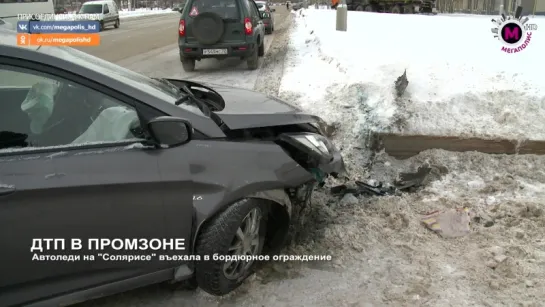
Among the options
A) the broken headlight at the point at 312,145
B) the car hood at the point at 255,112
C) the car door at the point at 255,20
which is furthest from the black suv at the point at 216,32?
the broken headlight at the point at 312,145

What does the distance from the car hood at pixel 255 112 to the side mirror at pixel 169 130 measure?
36cm

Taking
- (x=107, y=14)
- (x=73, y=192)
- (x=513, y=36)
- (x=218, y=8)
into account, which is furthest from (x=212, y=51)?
(x=107, y=14)

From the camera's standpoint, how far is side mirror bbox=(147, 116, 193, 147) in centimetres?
244

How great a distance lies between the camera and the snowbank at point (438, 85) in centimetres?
536

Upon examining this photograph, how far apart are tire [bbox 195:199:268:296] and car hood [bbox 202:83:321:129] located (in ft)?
1.62

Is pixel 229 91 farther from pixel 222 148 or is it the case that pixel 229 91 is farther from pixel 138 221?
pixel 138 221

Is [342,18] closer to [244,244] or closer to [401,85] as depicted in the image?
[401,85]

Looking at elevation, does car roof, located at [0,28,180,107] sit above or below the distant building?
below

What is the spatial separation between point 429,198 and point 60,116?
321 centimetres

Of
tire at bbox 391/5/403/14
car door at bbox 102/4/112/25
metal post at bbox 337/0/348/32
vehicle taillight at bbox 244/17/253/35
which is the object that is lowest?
vehicle taillight at bbox 244/17/253/35

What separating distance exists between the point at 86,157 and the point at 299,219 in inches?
73.1

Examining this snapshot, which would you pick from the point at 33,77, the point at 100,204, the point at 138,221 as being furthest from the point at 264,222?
the point at 33,77

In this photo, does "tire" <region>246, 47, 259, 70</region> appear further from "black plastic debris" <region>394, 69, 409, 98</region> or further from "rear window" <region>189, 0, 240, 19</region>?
"black plastic debris" <region>394, 69, 409, 98</region>

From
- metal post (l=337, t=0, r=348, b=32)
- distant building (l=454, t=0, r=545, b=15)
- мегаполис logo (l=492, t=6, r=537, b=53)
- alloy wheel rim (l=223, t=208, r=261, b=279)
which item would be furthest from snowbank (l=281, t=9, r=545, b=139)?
distant building (l=454, t=0, r=545, b=15)
